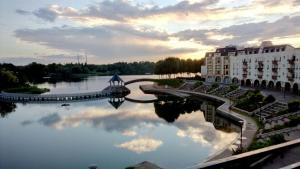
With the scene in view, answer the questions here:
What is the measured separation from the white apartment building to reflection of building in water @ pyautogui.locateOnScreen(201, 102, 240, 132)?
490 inches

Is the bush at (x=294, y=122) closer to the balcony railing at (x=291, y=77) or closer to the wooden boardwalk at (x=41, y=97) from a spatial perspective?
the balcony railing at (x=291, y=77)

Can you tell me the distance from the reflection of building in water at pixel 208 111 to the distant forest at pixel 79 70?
31296 mm

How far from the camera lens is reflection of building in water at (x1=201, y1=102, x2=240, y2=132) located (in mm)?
26691

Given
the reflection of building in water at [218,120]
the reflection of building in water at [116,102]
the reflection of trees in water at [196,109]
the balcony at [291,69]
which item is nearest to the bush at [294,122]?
the reflection of building in water at [218,120]

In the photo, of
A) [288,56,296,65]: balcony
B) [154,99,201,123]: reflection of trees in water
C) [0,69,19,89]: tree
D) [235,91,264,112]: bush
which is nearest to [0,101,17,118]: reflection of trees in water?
[0,69,19,89]: tree

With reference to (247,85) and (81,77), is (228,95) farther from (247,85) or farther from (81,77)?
(81,77)

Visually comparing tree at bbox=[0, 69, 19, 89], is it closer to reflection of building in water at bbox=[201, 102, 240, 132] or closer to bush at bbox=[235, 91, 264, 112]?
reflection of building in water at bbox=[201, 102, 240, 132]

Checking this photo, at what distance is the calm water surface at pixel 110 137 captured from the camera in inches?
711

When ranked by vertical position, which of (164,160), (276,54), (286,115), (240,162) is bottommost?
(164,160)

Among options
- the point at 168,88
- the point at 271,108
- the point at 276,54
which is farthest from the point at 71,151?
the point at 168,88

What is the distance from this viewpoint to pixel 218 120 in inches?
1204

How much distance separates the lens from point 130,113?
1468 inches

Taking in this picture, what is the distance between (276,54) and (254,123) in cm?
2236

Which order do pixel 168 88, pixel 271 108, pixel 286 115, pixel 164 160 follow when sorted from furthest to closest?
pixel 168 88 → pixel 271 108 → pixel 286 115 → pixel 164 160
